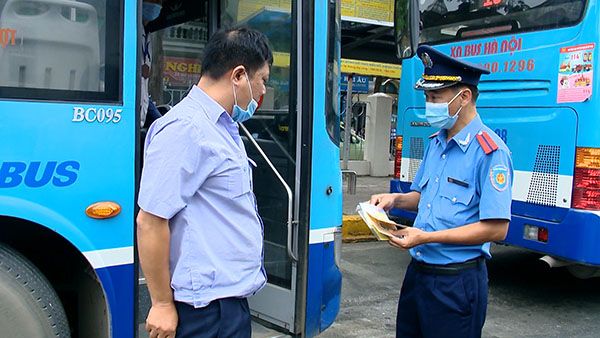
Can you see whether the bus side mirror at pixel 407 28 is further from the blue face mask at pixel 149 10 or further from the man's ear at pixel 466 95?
the blue face mask at pixel 149 10

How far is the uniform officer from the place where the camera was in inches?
92.1

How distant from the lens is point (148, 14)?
3.40m

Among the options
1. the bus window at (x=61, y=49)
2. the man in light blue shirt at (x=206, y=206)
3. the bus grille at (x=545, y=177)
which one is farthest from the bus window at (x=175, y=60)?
the bus grille at (x=545, y=177)

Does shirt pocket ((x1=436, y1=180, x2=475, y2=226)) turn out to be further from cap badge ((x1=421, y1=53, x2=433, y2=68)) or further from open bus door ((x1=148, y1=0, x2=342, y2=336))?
open bus door ((x1=148, y1=0, x2=342, y2=336))

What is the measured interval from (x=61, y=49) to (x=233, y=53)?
1.00 m

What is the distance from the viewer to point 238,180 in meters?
1.78

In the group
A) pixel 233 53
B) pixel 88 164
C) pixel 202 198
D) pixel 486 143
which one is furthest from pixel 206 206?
pixel 486 143

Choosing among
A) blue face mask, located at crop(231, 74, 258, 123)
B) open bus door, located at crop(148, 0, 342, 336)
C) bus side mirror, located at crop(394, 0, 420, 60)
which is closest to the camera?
blue face mask, located at crop(231, 74, 258, 123)

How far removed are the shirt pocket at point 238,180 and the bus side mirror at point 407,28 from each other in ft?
6.50

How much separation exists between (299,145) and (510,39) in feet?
9.35

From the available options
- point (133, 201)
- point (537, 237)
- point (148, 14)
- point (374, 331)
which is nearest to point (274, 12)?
point (148, 14)

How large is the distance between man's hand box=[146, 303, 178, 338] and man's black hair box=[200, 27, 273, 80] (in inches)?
28.4

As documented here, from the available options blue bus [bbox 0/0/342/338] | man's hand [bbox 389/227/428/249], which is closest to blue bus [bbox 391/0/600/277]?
blue bus [bbox 0/0/342/338]

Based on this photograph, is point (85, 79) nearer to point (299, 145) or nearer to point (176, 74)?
point (299, 145)
